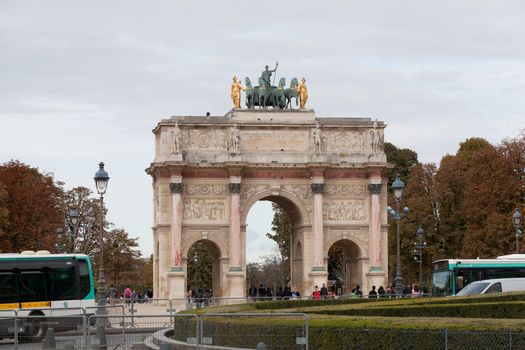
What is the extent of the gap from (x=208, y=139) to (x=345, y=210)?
8.93 m

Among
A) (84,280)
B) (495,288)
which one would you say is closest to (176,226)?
(84,280)

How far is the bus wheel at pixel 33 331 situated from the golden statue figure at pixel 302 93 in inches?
1848

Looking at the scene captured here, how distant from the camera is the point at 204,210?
234 feet

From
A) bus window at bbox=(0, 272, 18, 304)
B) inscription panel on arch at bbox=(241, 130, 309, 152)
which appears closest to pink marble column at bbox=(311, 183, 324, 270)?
inscription panel on arch at bbox=(241, 130, 309, 152)

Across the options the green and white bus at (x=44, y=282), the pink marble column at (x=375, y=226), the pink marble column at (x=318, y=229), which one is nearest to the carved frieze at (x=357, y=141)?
the pink marble column at (x=375, y=226)

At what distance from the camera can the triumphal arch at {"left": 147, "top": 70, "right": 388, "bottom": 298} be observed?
7050 centimetres

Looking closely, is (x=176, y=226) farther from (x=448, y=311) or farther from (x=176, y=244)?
(x=448, y=311)

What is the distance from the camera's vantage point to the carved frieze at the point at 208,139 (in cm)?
7100

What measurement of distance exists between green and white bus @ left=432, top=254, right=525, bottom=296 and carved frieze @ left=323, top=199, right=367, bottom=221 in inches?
822

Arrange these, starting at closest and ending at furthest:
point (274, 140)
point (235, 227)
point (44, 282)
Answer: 1. point (44, 282)
2. point (235, 227)
3. point (274, 140)

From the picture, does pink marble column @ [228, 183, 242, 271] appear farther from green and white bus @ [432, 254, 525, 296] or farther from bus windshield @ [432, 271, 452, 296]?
green and white bus @ [432, 254, 525, 296]

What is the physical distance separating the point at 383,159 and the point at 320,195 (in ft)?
14.1

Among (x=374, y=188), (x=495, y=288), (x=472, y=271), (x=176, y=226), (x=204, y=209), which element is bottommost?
(x=495, y=288)

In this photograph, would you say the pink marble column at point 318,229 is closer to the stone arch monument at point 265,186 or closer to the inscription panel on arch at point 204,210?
the stone arch monument at point 265,186
